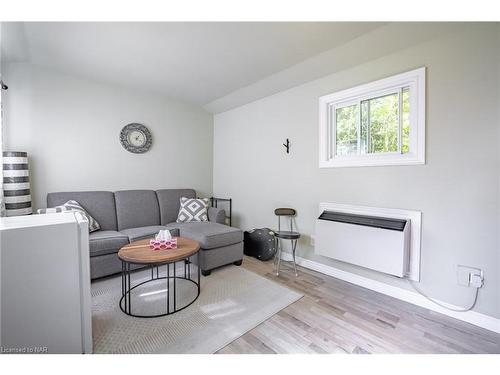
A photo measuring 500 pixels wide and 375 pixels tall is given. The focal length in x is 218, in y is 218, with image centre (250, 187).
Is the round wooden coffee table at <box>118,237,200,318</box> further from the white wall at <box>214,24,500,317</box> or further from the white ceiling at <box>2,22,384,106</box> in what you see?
the white ceiling at <box>2,22,384,106</box>

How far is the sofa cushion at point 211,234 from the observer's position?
246 centimetres

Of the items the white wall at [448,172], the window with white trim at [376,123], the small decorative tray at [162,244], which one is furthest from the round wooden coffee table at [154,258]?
the window with white trim at [376,123]

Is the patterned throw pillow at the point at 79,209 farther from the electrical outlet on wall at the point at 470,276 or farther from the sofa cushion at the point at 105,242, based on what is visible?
the electrical outlet on wall at the point at 470,276

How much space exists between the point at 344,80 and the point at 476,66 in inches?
40.6

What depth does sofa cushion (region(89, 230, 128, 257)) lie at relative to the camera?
2.22 m

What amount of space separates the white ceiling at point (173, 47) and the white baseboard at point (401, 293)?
7.66 feet

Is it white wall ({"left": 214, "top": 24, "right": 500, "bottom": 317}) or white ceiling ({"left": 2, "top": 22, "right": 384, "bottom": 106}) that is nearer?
white wall ({"left": 214, "top": 24, "right": 500, "bottom": 317})

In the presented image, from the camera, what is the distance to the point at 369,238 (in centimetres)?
208

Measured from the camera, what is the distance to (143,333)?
1535 millimetres

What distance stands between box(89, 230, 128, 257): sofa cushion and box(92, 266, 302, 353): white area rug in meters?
0.33

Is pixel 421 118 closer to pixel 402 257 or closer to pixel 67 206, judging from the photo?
pixel 402 257

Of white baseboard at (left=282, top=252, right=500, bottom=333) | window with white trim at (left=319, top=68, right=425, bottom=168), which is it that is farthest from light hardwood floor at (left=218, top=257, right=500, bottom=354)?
window with white trim at (left=319, top=68, right=425, bottom=168)
